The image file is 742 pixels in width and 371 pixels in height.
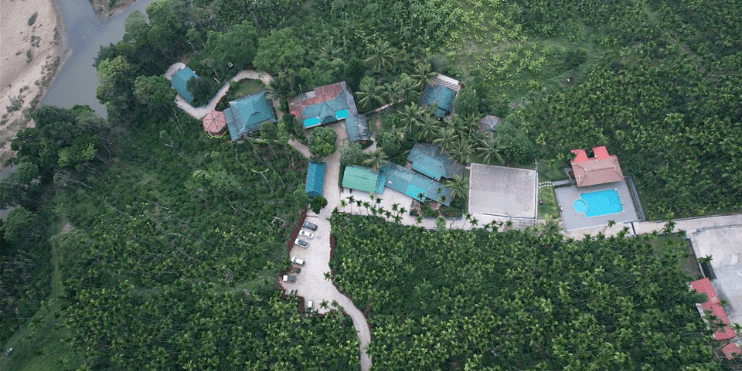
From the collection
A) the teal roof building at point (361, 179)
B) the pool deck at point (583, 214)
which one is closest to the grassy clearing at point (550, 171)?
the pool deck at point (583, 214)

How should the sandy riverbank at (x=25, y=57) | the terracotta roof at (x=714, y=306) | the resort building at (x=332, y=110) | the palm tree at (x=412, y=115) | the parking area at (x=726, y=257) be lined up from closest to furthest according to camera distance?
1. the terracotta roof at (x=714, y=306)
2. the parking area at (x=726, y=257)
3. the palm tree at (x=412, y=115)
4. the resort building at (x=332, y=110)
5. the sandy riverbank at (x=25, y=57)

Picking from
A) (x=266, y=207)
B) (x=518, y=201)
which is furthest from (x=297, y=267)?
(x=518, y=201)

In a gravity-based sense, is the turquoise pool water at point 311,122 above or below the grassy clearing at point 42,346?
above

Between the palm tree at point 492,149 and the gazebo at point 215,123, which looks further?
the gazebo at point 215,123

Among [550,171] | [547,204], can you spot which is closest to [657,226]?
[547,204]

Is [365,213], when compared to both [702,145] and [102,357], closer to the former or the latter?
[102,357]

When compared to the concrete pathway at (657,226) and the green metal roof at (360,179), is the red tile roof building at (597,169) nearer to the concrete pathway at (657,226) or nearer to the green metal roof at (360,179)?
the concrete pathway at (657,226)
